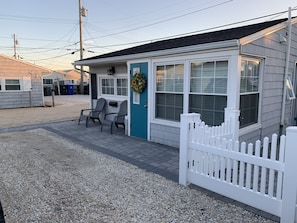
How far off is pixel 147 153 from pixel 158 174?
1.13 metres

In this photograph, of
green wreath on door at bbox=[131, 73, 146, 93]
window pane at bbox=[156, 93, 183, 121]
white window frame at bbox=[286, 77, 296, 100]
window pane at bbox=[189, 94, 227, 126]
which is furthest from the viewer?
white window frame at bbox=[286, 77, 296, 100]

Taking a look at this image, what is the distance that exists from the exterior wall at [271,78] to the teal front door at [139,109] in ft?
8.08

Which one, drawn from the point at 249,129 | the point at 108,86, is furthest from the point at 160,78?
the point at 108,86

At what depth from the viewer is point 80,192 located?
116 inches

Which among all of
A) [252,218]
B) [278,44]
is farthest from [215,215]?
[278,44]

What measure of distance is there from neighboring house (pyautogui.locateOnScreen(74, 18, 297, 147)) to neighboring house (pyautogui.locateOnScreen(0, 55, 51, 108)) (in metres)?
9.61

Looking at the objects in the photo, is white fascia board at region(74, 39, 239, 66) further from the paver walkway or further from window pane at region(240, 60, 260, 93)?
the paver walkway

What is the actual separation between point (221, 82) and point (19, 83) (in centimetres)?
1296

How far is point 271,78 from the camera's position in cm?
503

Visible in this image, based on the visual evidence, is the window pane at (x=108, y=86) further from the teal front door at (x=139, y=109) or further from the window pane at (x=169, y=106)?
the window pane at (x=169, y=106)

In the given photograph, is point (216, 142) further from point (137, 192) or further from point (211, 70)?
point (211, 70)

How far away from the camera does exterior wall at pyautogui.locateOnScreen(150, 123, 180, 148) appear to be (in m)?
5.09

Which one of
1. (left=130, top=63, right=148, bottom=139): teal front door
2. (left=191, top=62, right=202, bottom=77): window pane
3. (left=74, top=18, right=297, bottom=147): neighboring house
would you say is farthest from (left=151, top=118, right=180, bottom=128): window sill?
(left=191, top=62, right=202, bottom=77): window pane

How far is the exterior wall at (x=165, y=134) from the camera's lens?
16.7 feet
